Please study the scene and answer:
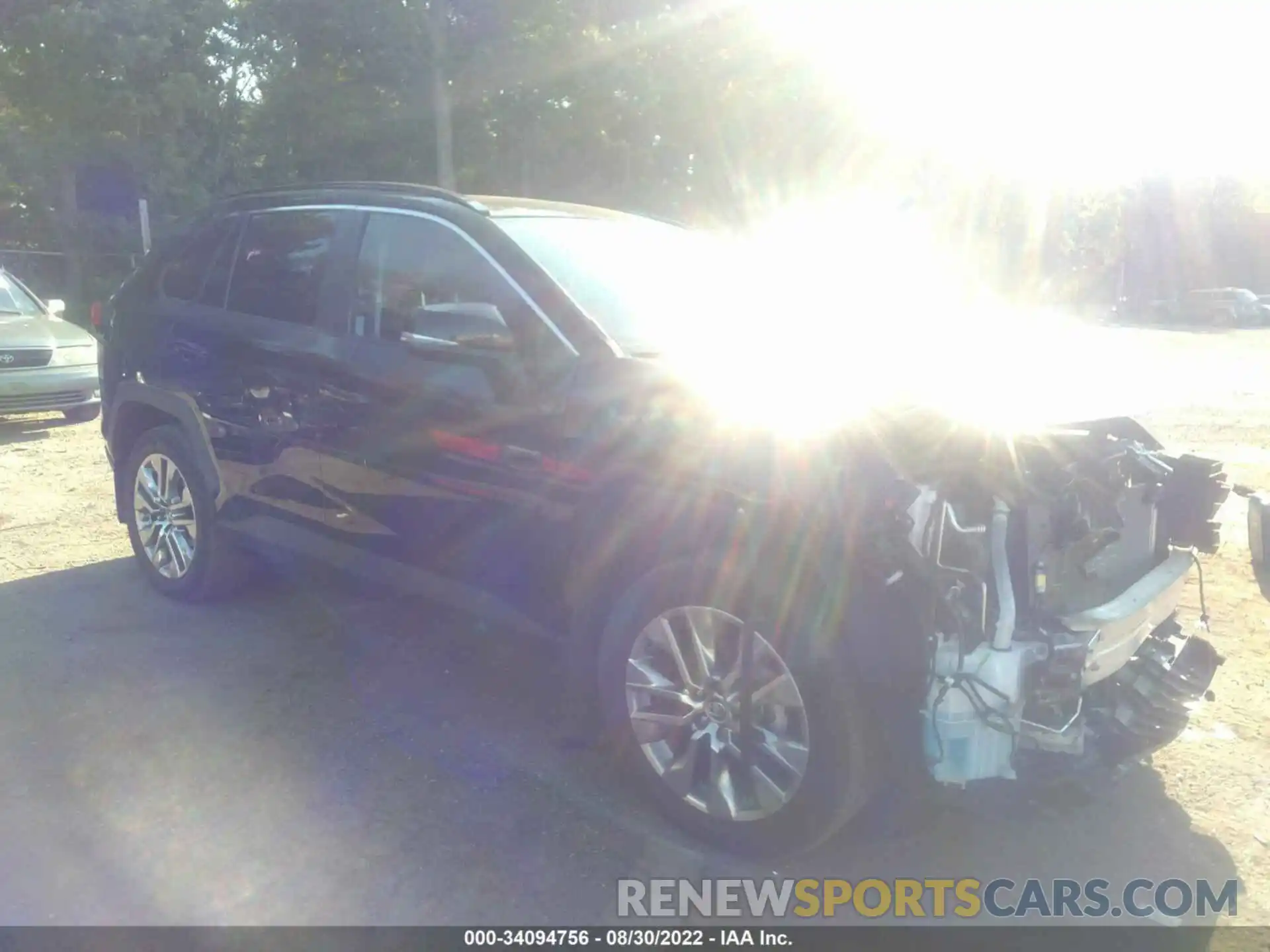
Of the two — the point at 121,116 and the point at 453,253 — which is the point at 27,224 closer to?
the point at 121,116

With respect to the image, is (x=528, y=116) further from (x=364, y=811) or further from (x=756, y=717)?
(x=756, y=717)

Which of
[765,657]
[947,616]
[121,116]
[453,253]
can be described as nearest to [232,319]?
[453,253]

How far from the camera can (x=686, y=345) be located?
149 inches

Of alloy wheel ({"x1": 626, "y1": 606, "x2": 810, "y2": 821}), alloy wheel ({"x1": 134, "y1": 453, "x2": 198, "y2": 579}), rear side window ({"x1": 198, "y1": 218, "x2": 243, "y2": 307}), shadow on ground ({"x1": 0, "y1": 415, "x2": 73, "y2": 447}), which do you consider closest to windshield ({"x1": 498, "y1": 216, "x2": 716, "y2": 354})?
alloy wheel ({"x1": 626, "y1": 606, "x2": 810, "y2": 821})

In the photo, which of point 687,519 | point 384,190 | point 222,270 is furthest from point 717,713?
point 222,270

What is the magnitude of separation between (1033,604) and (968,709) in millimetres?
387

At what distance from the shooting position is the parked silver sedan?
32.9 feet

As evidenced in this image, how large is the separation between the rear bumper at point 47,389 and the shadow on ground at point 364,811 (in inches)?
238

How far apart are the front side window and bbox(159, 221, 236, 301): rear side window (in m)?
1.28

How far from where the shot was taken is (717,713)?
3.33 meters

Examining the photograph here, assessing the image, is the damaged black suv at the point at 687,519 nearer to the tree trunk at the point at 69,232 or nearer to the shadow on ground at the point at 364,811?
the shadow on ground at the point at 364,811

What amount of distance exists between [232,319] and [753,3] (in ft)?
82.3

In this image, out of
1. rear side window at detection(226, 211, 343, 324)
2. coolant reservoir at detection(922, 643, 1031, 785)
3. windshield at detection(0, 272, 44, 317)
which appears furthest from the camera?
windshield at detection(0, 272, 44, 317)

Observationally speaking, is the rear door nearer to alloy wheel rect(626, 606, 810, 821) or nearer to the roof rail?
the roof rail
